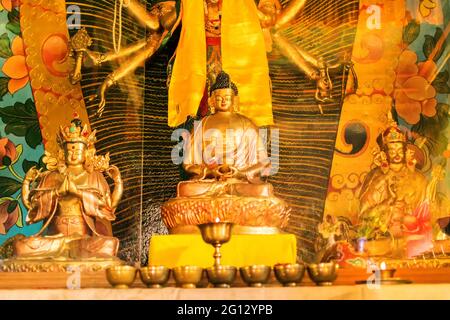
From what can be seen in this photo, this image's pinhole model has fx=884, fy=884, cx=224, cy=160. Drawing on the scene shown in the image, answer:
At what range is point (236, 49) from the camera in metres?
6.82

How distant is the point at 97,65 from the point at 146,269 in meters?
2.80

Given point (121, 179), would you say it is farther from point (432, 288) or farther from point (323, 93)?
point (432, 288)

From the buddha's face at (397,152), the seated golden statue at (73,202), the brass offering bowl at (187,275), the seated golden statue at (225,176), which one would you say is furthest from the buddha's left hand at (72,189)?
the buddha's face at (397,152)

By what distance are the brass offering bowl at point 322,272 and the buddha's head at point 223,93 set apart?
2.37 m

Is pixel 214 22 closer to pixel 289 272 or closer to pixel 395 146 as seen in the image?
pixel 395 146

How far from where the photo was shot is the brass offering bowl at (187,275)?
14.1 ft

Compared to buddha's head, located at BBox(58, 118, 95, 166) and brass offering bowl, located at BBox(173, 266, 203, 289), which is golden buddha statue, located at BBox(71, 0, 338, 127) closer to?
buddha's head, located at BBox(58, 118, 95, 166)

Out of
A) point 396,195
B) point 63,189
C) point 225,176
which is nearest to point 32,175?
point 63,189

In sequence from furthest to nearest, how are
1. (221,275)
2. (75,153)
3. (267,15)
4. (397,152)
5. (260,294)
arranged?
1. (267,15)
2. (397,152)
3. (75,153)
4. (221,275)
5. (260,294)

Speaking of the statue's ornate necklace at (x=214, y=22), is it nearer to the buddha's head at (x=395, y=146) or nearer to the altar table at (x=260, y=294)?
the buddha's head at (x=395, y=146)

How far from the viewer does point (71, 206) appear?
6062mm

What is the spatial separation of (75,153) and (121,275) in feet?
6.69

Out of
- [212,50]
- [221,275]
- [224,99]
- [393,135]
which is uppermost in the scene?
[212,50]
